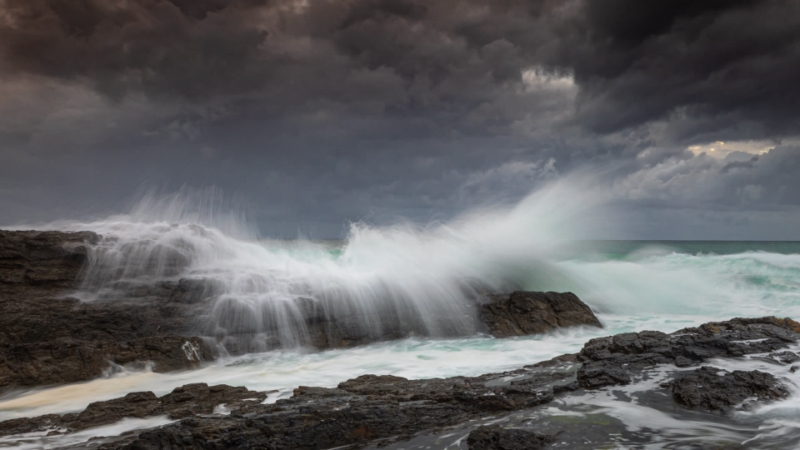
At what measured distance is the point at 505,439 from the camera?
378 centimetres

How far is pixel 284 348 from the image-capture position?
9016mm

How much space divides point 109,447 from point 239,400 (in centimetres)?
167

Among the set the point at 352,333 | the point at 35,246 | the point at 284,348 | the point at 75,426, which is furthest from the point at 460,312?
the point at 35,246

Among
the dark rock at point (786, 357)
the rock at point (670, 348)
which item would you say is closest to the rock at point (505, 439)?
the rock at point (670, 348)

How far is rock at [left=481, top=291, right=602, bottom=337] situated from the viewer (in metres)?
10.1

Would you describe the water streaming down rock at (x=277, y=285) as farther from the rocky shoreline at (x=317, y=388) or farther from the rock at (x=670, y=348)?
the rock at (x=670, y=348)

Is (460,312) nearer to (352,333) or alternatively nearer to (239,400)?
(352,333)

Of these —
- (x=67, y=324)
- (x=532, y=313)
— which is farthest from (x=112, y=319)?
(x=532, y=313)

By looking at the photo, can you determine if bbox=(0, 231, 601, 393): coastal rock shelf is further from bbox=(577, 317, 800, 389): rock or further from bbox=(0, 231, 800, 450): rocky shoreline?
bbox=(577, 317, 800, 389): rock

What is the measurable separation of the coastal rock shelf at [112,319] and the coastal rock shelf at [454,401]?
245 centimetres

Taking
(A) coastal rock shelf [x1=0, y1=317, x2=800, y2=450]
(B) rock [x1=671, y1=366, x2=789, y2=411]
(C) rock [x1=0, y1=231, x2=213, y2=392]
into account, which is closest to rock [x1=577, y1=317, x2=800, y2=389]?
(A) coastal rock shelf [x1=0, y1=317, x2=800, y2=450]

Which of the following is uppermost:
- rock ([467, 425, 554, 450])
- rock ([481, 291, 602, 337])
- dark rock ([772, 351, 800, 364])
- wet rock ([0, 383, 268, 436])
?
rock ([481, 291, 602, 337])

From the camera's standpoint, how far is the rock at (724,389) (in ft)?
14.9

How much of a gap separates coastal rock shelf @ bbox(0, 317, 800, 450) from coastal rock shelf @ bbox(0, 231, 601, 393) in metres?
2.45
